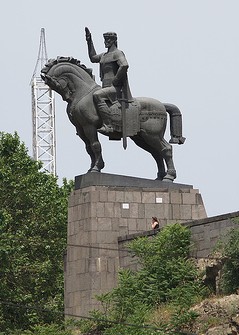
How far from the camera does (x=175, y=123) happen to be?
48.6 m

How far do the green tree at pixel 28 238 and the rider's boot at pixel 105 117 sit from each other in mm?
10472

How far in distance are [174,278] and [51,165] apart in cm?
4094

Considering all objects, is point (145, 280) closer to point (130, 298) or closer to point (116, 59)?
point (130, 298)

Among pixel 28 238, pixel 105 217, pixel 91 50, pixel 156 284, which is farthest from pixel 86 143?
pixel 28 238

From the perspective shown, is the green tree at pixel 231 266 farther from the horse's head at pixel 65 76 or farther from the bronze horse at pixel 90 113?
the horse's head at pixel 65 76

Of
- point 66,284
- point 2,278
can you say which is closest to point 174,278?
point 66,284

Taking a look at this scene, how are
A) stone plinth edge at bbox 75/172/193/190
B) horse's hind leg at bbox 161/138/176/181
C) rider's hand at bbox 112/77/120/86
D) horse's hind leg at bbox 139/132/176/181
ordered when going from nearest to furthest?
stone plinth edge at bbox 75/172/193/190, rider's hand at bbox 112/77/120/86, horse's hind leg at bbox 139/132/176/181, horse's hind leg at bbox 161/138/176/181

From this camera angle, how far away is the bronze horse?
47.3 m

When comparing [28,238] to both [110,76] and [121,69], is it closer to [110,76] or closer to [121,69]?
[110,76]

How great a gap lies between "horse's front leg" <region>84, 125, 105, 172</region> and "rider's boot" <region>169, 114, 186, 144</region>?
2083 millimetres

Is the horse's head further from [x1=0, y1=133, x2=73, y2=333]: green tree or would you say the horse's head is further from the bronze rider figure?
[x1=0, y1=133, x2=73, y2=333]: green tree

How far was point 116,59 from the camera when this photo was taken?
47.3m

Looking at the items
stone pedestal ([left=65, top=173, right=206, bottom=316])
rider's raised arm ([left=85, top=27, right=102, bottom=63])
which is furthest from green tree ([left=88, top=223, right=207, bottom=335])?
rider's raised arm ([left=85, top=27, right=102, bottom=63])

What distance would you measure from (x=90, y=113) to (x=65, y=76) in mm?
1264
